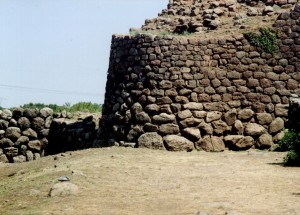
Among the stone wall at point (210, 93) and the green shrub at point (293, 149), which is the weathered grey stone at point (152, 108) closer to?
the stone wall at point (210, 93)

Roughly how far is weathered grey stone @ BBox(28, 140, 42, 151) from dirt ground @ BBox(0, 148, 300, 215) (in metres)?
4.48

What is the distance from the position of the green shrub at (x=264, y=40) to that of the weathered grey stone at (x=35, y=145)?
675cm

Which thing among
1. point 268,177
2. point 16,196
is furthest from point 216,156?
point 16,196

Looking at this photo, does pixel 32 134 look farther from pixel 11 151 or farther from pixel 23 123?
pixel 11 151

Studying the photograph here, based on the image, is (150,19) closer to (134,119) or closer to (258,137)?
(134,119)

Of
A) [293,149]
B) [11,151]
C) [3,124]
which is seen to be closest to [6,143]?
[11,151]

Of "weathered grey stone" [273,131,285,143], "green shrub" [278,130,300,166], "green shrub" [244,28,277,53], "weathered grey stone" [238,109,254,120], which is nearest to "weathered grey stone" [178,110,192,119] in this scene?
"weathered grey stone" [238,109,254,120]

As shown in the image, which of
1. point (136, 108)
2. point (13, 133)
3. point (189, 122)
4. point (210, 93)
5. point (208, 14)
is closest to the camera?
point (189, 122)

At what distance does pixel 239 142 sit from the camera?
10711 millimetres

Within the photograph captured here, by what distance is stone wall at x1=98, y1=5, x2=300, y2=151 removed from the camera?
425 inches

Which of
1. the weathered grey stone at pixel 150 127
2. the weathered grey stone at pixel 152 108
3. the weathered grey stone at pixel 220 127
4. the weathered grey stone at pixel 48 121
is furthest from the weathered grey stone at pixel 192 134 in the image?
the weathered grey stone at pixel 48 121

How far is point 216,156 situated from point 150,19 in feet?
17.6

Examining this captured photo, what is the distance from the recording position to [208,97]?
11.0 meters

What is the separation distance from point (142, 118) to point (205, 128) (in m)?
1.54
